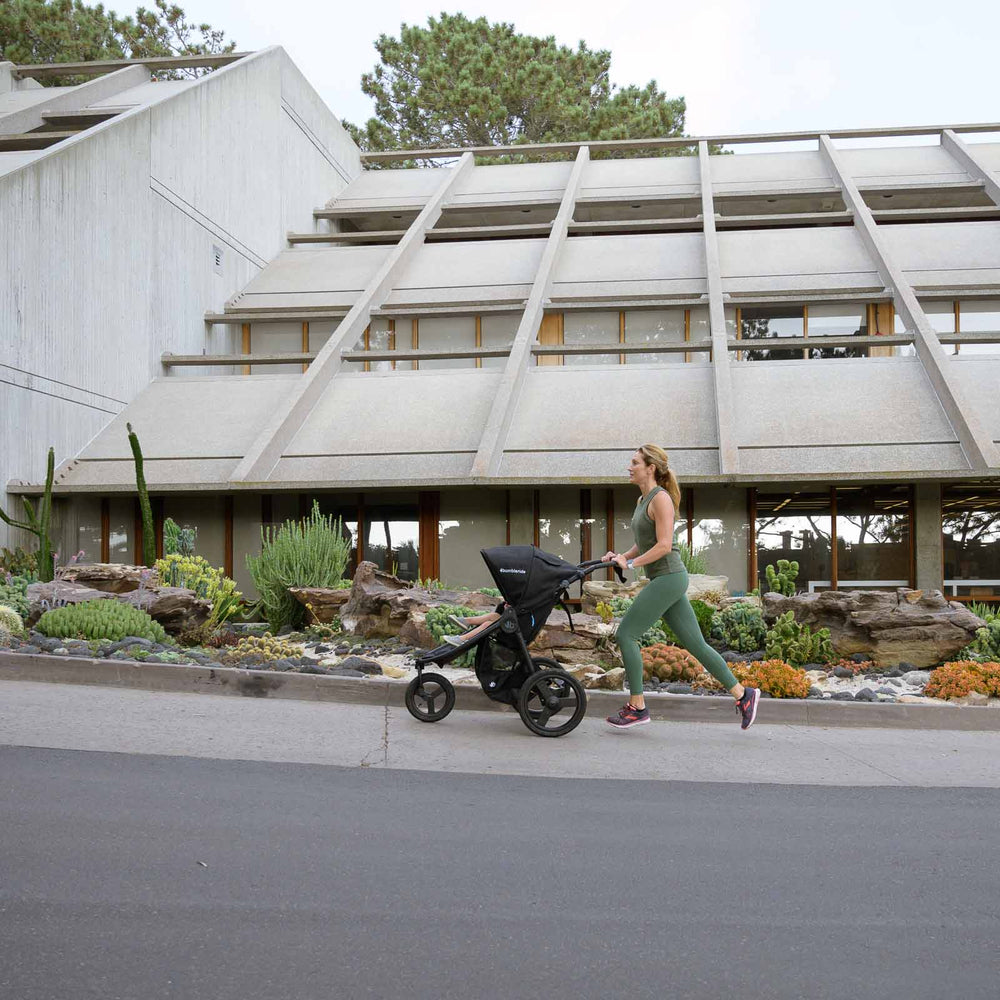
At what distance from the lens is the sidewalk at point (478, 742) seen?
6.15m

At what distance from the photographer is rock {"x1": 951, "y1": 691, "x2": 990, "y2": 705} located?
326 inches

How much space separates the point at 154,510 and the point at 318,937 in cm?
1488

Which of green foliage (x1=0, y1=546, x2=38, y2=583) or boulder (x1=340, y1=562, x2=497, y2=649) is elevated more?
green foliage (x1=0, y1=546, x2=38, y2=583)

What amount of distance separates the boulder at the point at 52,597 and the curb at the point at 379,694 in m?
1.90

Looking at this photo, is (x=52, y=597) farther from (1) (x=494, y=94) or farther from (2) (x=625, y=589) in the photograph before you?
(1) (x=494, y=94)

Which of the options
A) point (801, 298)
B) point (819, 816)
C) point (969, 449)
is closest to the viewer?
point (819, 816)

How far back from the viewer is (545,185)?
2780cm

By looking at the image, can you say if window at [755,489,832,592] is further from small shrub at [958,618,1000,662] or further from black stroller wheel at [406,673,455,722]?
black stroller wheel at [406,673,455,722]

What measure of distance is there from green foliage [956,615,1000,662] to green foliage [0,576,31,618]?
9972 mm

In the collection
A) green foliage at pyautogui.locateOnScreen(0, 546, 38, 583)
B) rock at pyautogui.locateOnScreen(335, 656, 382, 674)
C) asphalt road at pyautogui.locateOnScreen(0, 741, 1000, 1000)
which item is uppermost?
green foliage at pyautogui.locateOnScreen(0, 546, 38, 583)

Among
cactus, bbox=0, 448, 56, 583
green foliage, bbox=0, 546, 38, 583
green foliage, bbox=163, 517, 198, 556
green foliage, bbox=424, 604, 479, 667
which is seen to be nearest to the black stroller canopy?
green foliage, bbox=424, 604, 479, 667

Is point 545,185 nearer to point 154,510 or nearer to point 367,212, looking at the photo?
point 367,212

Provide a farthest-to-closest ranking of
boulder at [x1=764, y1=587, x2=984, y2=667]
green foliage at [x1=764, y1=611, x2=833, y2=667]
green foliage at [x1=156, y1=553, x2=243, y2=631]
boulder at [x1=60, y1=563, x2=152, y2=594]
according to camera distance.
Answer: green foliage at [x1=156, y1=553, x2=243, y2=631]
boulder at [x1=60, y1=563, x2=152, y2=594]
green foliage at [x1=764, y1=611, x2=833, y2=667]
boulder at [x1=764, y1=587, x2=984, y2=667]

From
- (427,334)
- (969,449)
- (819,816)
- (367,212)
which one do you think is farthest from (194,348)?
(819,816)
